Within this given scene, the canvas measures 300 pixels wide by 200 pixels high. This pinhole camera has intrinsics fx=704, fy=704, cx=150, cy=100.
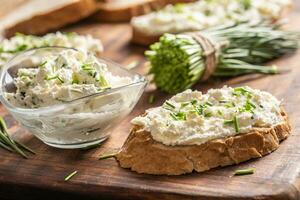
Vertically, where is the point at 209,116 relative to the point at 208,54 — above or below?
above

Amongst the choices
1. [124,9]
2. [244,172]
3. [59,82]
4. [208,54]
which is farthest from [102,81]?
[124,9]

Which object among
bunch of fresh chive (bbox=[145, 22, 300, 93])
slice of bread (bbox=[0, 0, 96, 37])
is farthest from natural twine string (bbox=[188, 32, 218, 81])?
slice of bread (bbox=[0, 0, 96, 37])

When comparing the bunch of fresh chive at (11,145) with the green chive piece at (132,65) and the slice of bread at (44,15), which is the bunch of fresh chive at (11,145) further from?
the slice of bread at (44,15)

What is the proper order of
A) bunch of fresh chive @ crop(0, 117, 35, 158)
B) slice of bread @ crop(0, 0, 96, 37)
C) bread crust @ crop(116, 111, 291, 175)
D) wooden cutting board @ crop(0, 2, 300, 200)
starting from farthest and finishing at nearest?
slice of bread @ crop(0, 0, 96, 37), bunch of fresh chive @ crop(0, 117, 35, 158), bread crust @ crop(116, 111, 291, 175), wooden cutting board @ crop(0, 2, 300, 200)

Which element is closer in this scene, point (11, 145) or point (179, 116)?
point (179, 116)

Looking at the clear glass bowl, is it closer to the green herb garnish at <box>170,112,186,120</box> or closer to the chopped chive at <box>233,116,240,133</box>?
the green herb garnish at <box>170,112,186,120</box>

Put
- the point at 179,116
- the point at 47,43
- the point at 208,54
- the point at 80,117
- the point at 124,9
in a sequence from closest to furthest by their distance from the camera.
Result: 1. the point at 179,116
2. the point at 80,117
3. the point at 208,54
4. the point at 47,43
5. the point at 124,9

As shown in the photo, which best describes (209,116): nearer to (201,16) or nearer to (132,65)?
(132,65)
